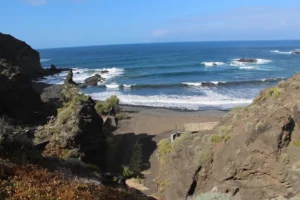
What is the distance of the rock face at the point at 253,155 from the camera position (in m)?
9.82

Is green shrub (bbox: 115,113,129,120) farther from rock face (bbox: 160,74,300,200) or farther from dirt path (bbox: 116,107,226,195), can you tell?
rock face (bbox: 160,74,300,200)

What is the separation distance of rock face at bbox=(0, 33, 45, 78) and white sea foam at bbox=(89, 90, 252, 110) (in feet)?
88.6

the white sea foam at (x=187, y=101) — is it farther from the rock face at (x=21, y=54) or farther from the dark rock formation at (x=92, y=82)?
the rock face at (x=21, y=54)

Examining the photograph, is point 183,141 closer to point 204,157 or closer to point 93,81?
point 204,157

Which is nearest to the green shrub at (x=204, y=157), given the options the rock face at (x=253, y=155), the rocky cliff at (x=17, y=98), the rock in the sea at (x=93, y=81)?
the rock face at (x=253, y=155)

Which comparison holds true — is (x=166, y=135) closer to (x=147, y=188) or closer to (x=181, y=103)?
(x=147, y=188)

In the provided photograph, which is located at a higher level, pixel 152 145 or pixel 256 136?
pixel 256 136

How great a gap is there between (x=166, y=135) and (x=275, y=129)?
1461 centimetres

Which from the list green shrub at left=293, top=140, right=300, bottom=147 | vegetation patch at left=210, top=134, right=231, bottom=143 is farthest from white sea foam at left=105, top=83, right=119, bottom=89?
green shrub at left=293, top=140, right=300, bottom=147

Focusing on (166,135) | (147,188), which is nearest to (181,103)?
(166,135)

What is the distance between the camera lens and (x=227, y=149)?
1110cm

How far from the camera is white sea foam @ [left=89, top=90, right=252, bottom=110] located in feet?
118

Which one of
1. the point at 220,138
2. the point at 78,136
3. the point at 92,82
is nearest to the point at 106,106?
the point at 78,136

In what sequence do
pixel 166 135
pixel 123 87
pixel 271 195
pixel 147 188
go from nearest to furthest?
pixel 271 195 → pixel 147 188 → pixel 166 135 → pixel 123 87
